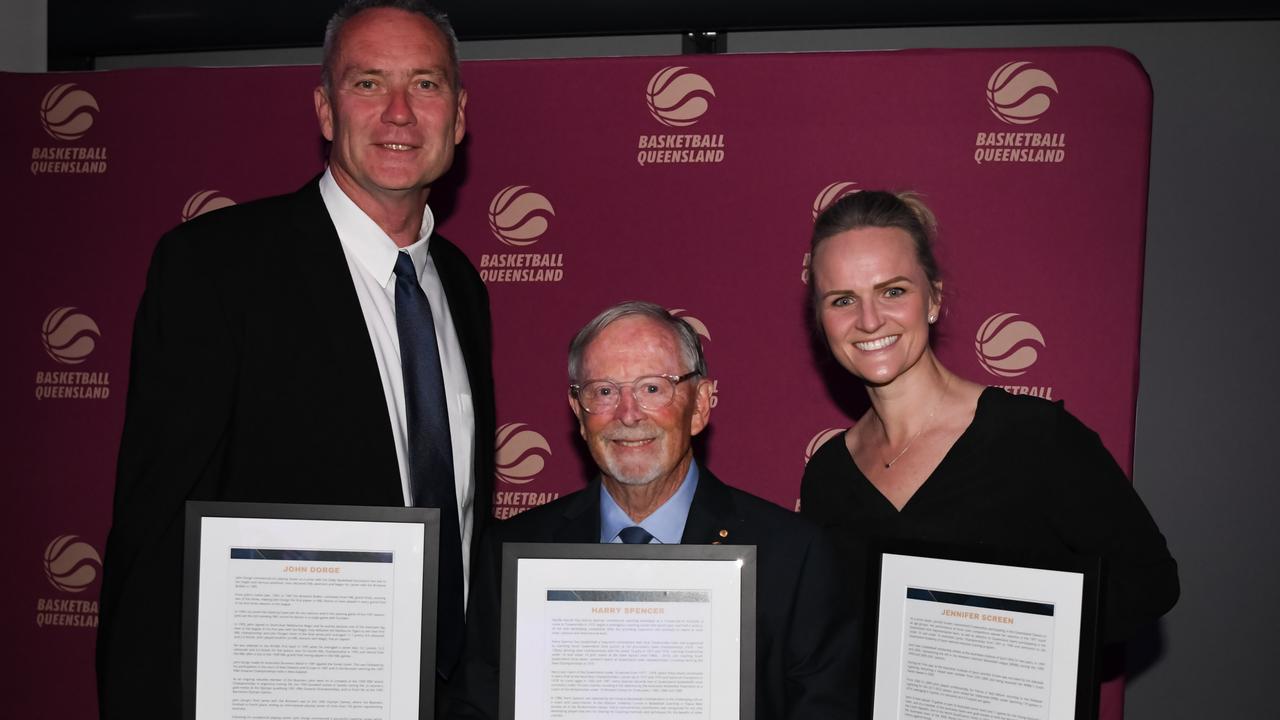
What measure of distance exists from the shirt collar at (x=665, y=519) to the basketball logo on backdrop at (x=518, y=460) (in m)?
1.41

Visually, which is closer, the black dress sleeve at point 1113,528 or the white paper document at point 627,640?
the white paper document at point 627,640

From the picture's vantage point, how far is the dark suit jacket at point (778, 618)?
217 centimetres

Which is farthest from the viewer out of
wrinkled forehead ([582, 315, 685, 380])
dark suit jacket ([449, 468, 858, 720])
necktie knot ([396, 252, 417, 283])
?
necktie knot ([396, 252, 417, 283])

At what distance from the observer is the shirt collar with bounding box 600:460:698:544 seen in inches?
93.2

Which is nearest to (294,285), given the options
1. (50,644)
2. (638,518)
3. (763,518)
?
(638,518)

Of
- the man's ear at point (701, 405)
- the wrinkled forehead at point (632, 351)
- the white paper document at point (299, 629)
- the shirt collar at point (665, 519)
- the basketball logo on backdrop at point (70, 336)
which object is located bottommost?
the white paper document at point (299, 629)

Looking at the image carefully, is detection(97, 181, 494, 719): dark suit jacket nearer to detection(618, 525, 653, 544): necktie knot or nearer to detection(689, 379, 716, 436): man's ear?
detection(618, 525, 653, 544): necktie knot

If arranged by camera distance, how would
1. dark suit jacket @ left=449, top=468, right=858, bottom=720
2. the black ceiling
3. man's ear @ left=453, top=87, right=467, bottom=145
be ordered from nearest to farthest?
dark suit jacket @ left=449, top=468, right=858, bottom=720 → man's ear @ left=453, top=87, right=467, bottom=145 → the black ceiling

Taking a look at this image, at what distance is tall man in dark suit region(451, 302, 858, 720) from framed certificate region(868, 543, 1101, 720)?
0.14 metres

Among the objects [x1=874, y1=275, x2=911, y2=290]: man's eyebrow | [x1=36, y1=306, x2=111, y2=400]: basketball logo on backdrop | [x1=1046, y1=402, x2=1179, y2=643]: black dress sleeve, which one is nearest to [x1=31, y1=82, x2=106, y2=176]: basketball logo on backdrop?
[x1=36, y1=306, x2=111, y2=400]: basketball logo on backdrop

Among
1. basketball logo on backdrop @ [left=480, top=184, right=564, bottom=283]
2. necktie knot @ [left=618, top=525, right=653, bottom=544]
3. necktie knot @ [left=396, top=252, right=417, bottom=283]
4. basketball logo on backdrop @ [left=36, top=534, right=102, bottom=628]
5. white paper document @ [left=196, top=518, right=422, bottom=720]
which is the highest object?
basketball logo on backdrop @ [left=480, top=184, right=564, bottom=283]

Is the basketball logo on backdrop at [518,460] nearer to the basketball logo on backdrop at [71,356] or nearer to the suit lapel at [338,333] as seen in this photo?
the suit lapel at [338,333]

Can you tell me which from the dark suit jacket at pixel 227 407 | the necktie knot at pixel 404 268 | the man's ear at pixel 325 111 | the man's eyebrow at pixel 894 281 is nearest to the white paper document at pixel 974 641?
the man's eyebrow at pixel 894 281

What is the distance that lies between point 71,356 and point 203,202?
2.85 ft
